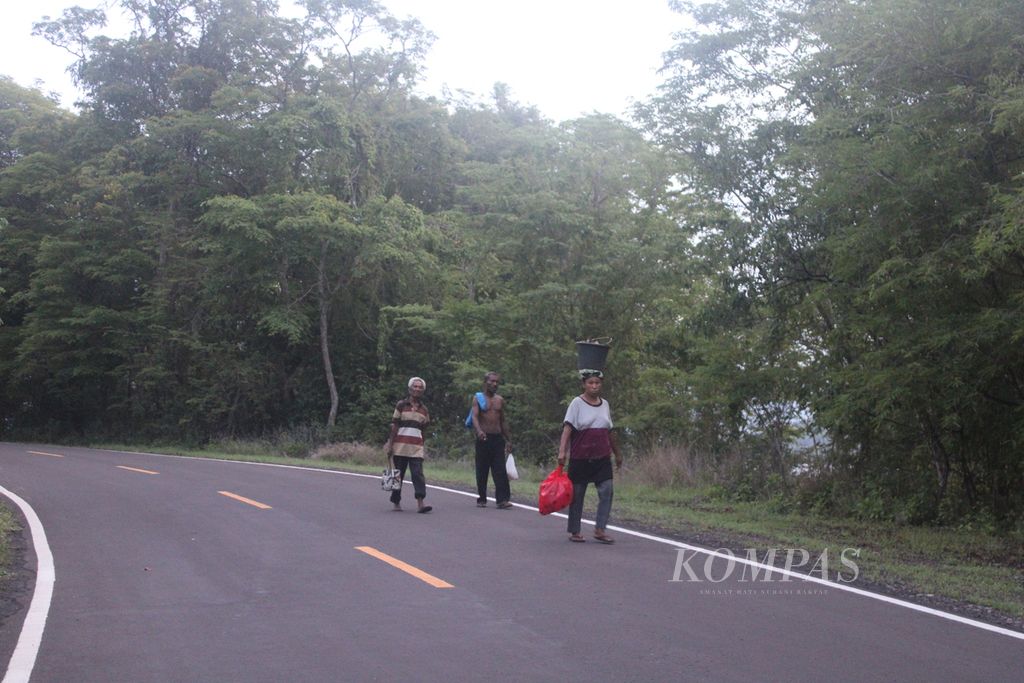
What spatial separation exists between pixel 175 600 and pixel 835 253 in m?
9.66

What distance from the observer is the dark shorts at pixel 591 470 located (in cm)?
1078

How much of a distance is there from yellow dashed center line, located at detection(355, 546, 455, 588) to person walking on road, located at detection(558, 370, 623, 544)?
2.21 metres

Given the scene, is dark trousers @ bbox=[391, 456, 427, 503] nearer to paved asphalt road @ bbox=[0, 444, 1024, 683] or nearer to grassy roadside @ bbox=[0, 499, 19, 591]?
paved asphalt road @ bbox=[0, 444, 1024, 683]

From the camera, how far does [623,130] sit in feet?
79.6

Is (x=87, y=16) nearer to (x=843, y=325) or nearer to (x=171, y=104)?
(x=171, y=104)

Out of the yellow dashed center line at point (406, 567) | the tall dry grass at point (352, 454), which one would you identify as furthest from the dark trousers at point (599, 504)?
the tall dry grass at point (352, 454)

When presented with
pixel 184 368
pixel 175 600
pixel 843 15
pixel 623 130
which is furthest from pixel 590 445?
pixel 184 368

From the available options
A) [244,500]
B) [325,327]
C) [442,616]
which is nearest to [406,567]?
[442,616]

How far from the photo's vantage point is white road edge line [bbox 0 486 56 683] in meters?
5.83

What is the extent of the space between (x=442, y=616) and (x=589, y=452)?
12.9 ft

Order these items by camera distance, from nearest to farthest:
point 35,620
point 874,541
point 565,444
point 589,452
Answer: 1. point 35,620
2. point 565,444
3. point 589,452
4. point 874,541

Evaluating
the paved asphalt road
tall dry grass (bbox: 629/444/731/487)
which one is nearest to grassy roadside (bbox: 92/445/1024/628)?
tall dry grass (bbox: 629/444/731/487)

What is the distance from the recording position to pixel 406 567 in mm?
9117

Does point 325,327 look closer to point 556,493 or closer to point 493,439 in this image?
point 493,439
